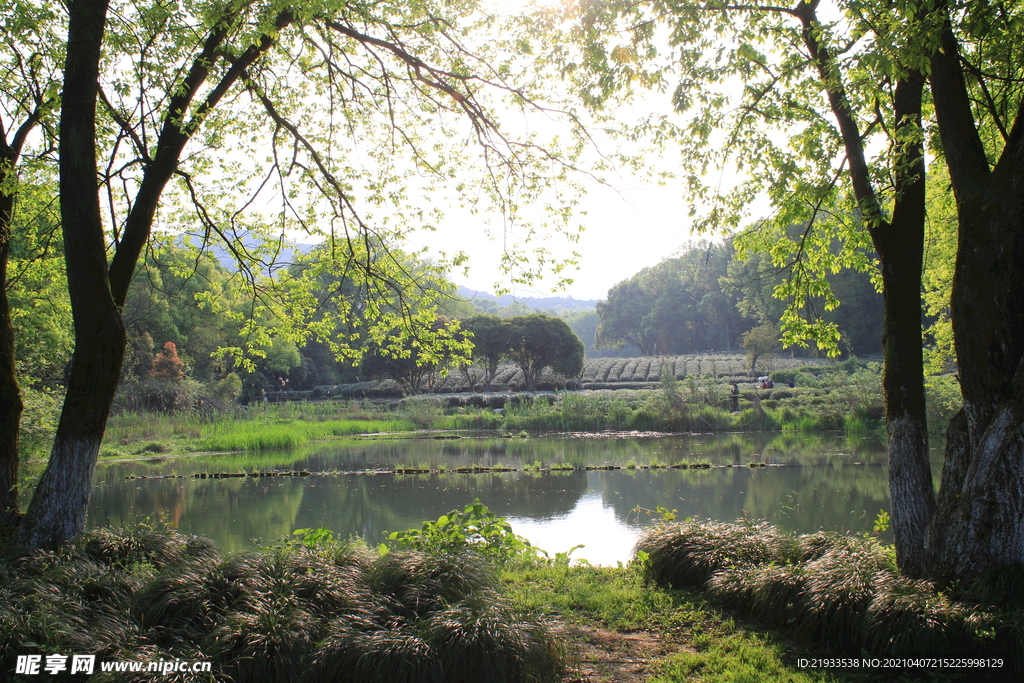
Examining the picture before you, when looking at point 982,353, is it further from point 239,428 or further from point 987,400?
point 239,428

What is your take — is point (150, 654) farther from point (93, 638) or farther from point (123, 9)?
point (123, 9)

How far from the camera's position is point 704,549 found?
624 cm

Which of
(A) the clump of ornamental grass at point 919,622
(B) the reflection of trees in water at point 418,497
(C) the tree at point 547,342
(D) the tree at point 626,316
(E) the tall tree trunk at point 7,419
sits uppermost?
(D) the tree at point 626,316

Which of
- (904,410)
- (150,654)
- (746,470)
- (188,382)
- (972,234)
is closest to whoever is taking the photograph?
(150,654)

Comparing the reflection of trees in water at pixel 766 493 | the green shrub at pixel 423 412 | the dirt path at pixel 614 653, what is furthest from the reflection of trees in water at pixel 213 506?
the green shrub at pixel 423 412

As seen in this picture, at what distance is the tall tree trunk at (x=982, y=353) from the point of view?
14.0ft

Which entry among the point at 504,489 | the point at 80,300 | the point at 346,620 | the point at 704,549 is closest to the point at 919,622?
the point at 704,549

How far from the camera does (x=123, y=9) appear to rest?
705cm

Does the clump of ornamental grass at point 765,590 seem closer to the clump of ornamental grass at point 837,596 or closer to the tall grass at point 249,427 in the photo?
the clump of ornamental grass at point 837,596

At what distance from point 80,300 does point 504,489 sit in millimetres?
9521

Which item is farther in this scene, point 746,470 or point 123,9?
point 746,470

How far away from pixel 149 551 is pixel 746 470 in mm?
12816

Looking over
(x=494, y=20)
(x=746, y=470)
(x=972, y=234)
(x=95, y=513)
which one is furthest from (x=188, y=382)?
(x=972, y=234)

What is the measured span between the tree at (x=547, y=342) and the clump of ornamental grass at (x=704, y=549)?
31.0m
